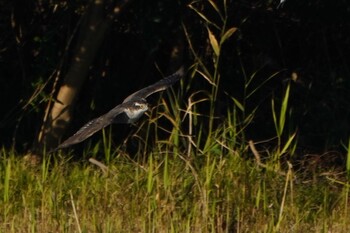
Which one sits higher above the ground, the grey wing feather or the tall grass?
the grey wing feather

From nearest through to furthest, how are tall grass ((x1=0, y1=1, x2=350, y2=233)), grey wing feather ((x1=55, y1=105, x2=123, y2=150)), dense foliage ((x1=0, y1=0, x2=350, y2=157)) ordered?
grey wing feather ((x1=55, y1=105, x2=123, y2=150))
tall grass ((x1=0, y1=1, x2=350, y2=233))
dense foliage ((x1=0, y1=0, x2=350, y2=157))

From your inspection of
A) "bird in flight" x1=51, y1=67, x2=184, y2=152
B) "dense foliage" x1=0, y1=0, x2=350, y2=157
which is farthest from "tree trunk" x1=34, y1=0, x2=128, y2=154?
"bird in flight" x1=51, y1=67, x2=184, y2=152

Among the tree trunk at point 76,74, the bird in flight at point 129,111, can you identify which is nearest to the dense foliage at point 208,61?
the tree trunk at point 76,74

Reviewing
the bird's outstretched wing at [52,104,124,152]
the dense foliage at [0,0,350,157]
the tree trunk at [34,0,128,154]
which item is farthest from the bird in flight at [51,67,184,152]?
the dense foliage at [0,0,350,157]

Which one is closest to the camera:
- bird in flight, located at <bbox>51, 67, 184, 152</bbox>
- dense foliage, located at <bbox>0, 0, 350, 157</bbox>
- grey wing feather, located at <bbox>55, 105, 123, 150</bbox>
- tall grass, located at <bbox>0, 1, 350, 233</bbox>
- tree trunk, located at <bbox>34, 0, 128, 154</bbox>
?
grey wing feather, located at <bbox>55, 105, 123, 150</bbox>

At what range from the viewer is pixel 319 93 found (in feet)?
33.2

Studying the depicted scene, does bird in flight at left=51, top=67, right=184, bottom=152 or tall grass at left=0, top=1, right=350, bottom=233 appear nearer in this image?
tall grass at left=0, top=1, right=350, bottom=233

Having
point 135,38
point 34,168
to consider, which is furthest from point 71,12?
point 34,168

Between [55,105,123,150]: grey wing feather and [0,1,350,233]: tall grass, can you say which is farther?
[0,1,350,233]: tall grass

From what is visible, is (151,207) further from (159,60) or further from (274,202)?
(159,60)

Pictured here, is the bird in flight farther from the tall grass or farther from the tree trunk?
the tree trunk

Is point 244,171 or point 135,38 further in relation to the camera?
point 135,38

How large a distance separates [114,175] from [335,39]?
343 centimetres

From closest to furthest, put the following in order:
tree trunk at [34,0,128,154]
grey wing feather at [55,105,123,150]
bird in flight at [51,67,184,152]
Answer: grey wing feather at [55,105,123,150], bird in flight at [51,67,184,152], tree trunk at [34,0,128,154]
